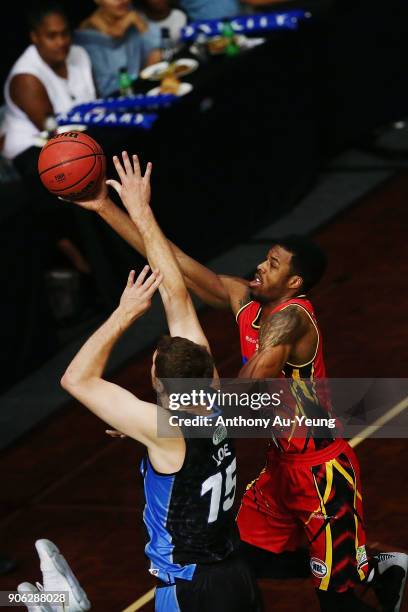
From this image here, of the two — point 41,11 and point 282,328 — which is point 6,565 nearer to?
point 282,328

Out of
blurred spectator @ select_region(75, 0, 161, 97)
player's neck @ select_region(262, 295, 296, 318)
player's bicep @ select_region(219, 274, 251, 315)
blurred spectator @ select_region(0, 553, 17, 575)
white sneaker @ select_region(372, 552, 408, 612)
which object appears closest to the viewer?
white sneaker @ select_region(372, 552, 408, 612)

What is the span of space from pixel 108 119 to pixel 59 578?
5.12 meters

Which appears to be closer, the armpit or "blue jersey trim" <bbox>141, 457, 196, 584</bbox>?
"blue jersey trim" <bbox>141, 457, 196, 584</bbox>

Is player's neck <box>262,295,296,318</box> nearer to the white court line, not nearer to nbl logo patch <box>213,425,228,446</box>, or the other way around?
nbl logo patch <box>213,425,228,446</box>

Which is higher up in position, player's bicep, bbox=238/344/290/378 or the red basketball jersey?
player's bicep, bbox=238/344/290/378

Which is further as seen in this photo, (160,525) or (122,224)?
(122,224)

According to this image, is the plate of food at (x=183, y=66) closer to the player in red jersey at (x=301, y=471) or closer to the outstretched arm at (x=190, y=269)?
the outstretched arm at (x=190, y=269)

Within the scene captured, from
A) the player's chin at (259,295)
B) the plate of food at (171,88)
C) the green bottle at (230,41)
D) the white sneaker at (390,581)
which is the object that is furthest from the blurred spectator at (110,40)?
the white sneaker at (390,581)

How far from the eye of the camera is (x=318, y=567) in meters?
6.22

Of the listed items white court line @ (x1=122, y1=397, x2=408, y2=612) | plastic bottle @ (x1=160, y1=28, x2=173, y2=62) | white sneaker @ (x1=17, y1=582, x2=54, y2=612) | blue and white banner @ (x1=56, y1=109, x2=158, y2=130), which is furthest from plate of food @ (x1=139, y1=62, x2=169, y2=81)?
white sneaker @ (x1=17, y1=582, x2=54, y2=612)

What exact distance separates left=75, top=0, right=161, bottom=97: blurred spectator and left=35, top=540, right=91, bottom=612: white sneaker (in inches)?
241

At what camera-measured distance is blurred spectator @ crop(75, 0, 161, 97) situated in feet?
39.1

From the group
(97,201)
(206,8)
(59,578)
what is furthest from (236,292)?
(206,8)

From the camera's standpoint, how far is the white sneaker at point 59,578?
251 inches
